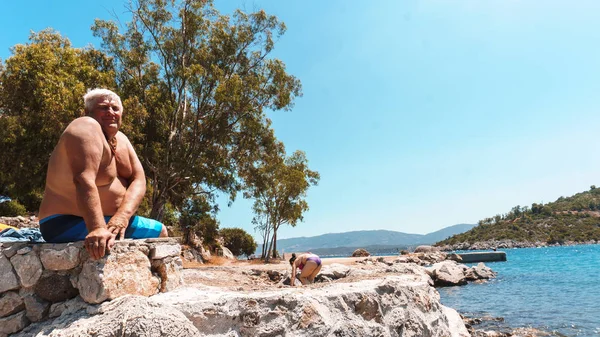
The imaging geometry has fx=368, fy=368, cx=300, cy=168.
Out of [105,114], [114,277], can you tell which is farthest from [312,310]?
[105,114]

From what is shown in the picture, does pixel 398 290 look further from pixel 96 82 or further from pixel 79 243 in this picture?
pixel 96 82

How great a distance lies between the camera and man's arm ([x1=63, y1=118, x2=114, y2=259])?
2.94m

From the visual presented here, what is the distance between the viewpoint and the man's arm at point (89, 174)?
2943 mm

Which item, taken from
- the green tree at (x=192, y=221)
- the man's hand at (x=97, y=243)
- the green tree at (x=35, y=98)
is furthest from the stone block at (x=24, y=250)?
the green tree at (x=192, y=221)

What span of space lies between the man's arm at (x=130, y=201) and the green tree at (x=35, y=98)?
1094 cm

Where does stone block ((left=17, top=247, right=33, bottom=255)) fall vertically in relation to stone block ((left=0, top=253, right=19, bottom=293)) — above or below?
above

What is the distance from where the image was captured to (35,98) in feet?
47.1

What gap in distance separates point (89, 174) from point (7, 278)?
1077 mm

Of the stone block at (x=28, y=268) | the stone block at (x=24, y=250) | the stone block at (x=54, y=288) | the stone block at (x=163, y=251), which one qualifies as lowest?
the stone block at (x=54, y=288)

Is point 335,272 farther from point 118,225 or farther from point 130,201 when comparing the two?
point 118,225

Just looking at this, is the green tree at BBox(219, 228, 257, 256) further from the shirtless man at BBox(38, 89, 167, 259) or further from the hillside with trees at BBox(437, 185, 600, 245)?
the hillside with trees at BBox(437, 185, 600, 245)

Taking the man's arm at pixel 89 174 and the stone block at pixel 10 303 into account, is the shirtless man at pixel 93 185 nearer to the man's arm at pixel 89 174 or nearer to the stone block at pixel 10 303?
the man's arm at pixel 89 174

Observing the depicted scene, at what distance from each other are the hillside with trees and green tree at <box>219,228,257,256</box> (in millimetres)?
99860

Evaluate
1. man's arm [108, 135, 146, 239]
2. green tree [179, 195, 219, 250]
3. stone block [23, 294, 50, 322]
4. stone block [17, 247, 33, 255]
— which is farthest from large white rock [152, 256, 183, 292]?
green tree [179, 195, 219, 250]
